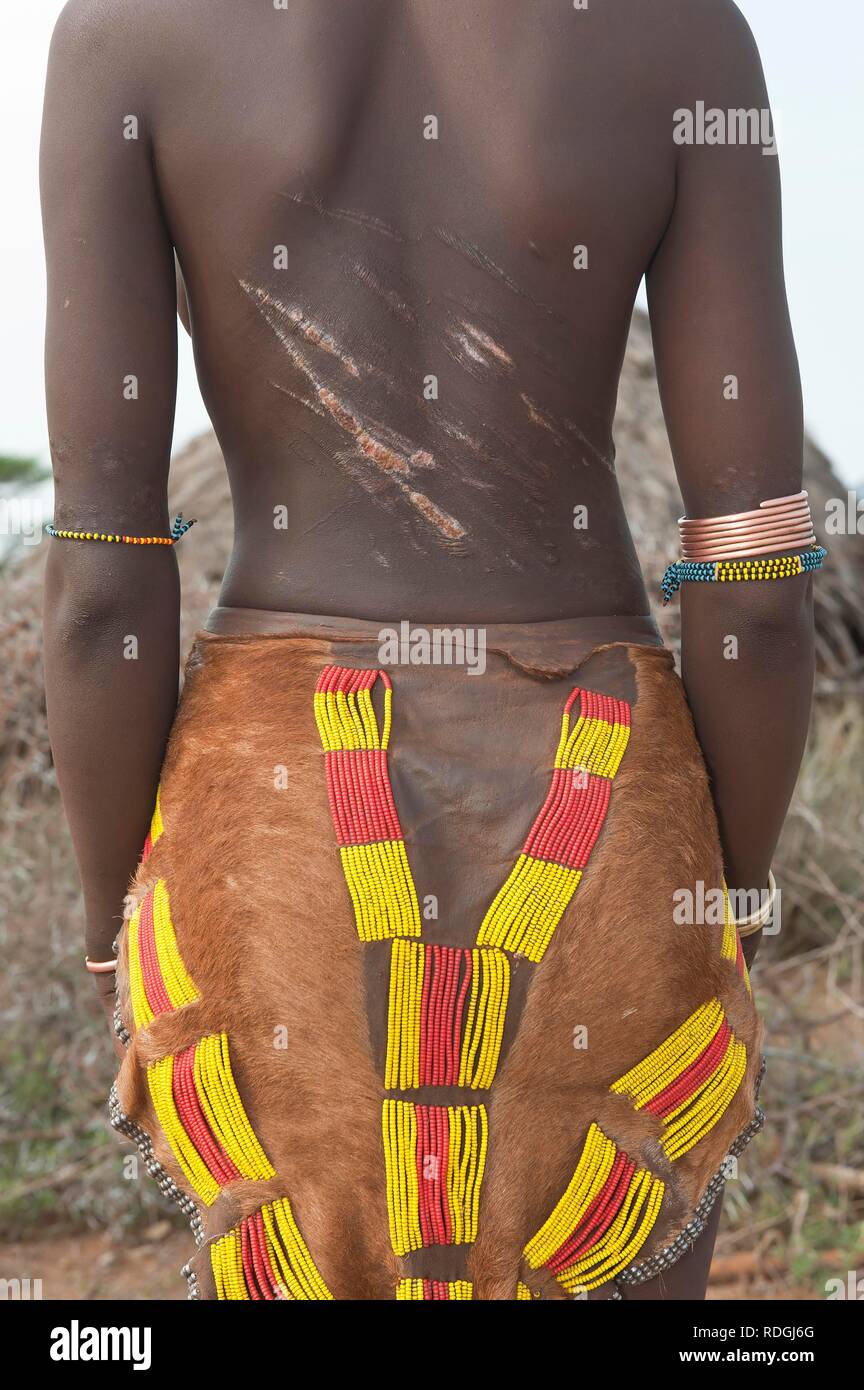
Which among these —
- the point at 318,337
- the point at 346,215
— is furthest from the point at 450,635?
the point at 346,215

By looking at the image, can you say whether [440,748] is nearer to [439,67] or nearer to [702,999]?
[702,999]

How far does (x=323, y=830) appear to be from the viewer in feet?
5.12

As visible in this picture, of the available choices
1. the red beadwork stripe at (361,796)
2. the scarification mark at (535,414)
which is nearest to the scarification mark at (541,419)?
the scarification mark at (535,414)

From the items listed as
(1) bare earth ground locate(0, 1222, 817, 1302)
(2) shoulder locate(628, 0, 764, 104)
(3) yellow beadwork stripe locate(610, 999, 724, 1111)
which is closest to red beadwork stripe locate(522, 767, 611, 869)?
(3) yellow beadwork stripe locate(610, 999, 724, 1111)

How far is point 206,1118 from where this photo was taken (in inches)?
64.0

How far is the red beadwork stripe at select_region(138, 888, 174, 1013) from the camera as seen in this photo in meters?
1.64

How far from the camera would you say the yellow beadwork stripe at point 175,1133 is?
1.64 meters

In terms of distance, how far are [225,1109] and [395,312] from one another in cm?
93

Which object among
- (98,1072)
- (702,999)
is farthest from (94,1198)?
(702,999)

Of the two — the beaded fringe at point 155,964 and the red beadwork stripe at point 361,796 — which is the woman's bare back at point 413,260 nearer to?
the red beadwork stripe at point 361,796

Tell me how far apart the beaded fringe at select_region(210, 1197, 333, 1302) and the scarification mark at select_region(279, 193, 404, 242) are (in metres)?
1.11

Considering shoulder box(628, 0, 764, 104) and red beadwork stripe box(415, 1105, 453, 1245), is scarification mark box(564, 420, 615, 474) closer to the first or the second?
shoulder box(628, 0, 764, 104)

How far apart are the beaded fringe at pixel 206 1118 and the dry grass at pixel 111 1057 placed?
246 centimetres

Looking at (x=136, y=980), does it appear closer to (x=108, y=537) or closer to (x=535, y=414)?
(x=108, y=537)
